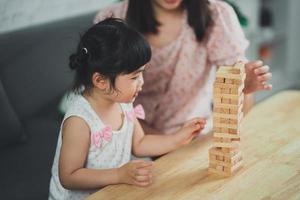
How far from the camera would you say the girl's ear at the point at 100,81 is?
143 centimetres

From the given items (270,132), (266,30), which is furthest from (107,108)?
(266,30)

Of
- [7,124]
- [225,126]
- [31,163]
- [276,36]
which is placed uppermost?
[225,126]

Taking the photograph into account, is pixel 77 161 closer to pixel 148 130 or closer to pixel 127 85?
pixel 127 85

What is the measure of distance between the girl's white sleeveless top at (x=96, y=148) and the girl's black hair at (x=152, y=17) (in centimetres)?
45

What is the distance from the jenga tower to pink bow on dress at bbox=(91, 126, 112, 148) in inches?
10.9

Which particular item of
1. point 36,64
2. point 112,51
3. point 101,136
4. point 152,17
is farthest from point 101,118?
point 36,64

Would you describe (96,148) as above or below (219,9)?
below

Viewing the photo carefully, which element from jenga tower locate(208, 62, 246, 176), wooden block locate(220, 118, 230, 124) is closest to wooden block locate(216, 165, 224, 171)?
jenga tower locate(208, 62, 246, 176)

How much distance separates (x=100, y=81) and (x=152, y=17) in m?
0.56

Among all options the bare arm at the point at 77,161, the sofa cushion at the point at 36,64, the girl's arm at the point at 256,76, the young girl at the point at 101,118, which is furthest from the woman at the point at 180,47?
the bare arm at the point at 77,161

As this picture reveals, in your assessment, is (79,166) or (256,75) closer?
(79,166)

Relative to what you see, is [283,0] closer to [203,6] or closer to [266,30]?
[266,30]

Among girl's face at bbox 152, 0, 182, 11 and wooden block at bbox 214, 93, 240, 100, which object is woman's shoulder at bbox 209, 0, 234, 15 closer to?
girl's face at bbox 152, 0, 182, 11

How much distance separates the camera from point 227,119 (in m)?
1.35
